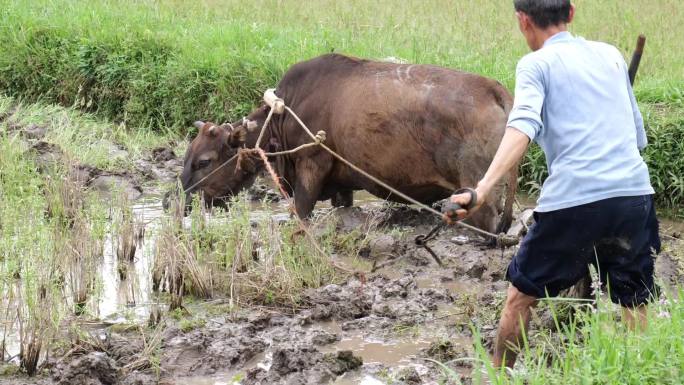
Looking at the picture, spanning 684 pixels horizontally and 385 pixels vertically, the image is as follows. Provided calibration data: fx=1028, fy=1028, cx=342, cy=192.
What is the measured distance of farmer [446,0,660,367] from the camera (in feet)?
13.3

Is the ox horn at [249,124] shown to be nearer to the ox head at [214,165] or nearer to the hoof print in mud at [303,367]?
the ox head at [214,165]

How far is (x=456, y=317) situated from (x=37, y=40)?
771cm

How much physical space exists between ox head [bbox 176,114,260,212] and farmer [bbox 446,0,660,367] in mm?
3814

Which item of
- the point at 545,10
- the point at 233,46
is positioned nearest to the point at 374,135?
the point at 545,10

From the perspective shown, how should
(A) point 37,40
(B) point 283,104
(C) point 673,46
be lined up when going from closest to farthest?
(B) point 283,104
(C) point 673,46
(A) point 37,40

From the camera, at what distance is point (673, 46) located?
10.8 m

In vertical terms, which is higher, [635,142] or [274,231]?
[635,142]

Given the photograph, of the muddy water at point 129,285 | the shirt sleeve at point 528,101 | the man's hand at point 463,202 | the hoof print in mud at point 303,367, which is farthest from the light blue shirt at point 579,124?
the muddy water at point 129,285

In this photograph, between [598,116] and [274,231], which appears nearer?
[598,116]

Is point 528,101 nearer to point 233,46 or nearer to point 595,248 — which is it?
point 595,248

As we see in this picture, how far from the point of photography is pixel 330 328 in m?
5.85

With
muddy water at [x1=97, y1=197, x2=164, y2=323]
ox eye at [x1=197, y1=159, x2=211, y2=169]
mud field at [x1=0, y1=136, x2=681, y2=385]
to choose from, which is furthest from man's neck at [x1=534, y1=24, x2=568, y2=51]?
ox eye at [x1=197, y1=159, x2=211, y2=169]

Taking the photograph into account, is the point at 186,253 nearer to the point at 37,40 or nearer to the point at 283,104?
the point at 283,104

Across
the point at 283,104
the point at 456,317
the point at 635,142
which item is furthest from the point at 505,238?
the point at 283,104
